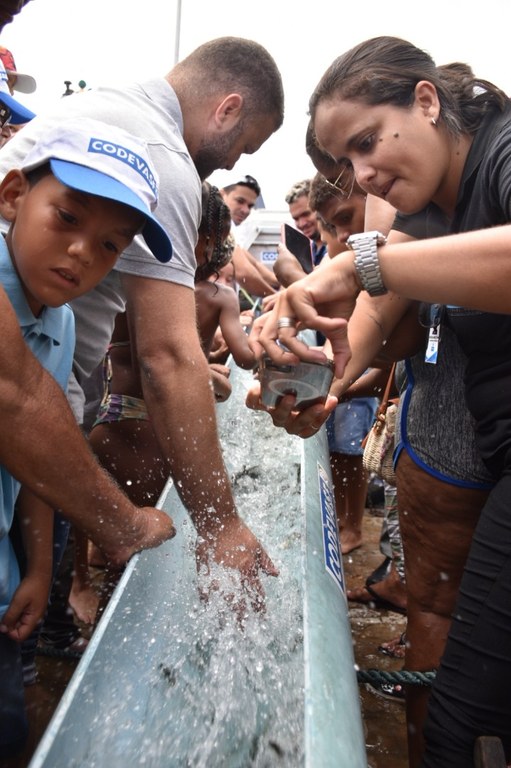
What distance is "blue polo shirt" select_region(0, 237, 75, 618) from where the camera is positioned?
138cm

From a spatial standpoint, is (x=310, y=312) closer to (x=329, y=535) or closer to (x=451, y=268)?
(x=451, y=268)

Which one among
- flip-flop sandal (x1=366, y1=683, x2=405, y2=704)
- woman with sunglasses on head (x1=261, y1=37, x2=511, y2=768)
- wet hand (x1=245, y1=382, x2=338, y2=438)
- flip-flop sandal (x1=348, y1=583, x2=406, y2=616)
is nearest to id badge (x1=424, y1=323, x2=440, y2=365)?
woman with sunglasses on head (x1=261, y1=37, x2=511, y2=768)

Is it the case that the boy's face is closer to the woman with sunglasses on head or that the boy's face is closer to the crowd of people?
the crowd of people

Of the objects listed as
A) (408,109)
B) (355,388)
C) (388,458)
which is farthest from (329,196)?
(408,109)

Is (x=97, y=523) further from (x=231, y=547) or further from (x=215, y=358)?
(x=215, y=358)

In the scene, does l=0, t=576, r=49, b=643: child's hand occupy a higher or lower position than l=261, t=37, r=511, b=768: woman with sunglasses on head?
lower

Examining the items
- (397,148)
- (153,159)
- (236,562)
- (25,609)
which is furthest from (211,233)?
(25,609)

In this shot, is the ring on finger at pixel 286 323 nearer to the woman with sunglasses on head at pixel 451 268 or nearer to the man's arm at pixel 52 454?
the woman with sunglasses on head at pixel 451 268

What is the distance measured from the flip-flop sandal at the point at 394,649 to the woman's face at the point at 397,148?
2.08 m

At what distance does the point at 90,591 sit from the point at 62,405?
1.94 meters

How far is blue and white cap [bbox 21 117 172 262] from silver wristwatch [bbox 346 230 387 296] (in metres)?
0.50

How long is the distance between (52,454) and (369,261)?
818 millimetres

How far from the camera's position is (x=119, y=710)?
1.10m

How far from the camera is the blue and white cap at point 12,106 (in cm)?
271
